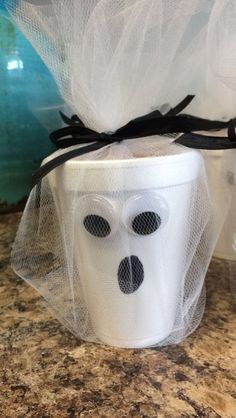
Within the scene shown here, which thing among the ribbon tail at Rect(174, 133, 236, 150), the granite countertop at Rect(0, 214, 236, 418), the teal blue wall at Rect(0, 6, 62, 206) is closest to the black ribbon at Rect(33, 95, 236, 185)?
the ribbon tail at Rect(174, 133, 236, 150)

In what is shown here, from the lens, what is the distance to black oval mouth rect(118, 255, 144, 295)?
13.2 inches

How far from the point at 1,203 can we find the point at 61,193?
1.23ft

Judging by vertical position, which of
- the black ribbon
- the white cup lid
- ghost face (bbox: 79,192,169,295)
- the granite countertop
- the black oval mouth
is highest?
the black ribbon

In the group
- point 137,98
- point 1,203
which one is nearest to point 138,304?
point 137,98

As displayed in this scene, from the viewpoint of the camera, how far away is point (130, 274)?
0.34 m

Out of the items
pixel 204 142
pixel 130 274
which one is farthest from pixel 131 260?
pixel 204 142

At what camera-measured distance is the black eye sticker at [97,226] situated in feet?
1.04

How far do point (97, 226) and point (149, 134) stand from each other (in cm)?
9

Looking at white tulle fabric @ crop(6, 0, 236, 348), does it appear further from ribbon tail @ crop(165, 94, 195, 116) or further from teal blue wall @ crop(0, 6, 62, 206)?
teal blue wall @ crop(0, 6, 62, 206)

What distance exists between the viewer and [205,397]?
0.29 metres

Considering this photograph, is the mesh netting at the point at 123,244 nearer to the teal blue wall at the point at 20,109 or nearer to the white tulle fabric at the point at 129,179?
the white tulle fabric at the point at 129,179

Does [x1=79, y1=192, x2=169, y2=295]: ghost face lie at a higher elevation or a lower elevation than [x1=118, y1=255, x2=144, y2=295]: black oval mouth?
higher

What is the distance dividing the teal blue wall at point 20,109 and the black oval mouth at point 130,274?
31 cm

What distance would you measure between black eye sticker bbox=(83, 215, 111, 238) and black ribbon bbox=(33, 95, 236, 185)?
1.9 inches
